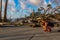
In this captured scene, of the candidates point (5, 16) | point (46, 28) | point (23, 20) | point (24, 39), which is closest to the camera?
point (24, 39)

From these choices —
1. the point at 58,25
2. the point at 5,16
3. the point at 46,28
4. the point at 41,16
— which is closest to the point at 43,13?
the point at 41,16

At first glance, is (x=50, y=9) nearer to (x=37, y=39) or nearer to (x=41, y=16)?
(x=41, y=16)

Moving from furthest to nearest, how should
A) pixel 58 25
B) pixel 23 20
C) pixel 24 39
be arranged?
pixel 23 20, pixel 58 25, pixel 24 39

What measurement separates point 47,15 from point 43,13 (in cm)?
26

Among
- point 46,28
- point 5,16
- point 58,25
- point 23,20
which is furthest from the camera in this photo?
point 5,16

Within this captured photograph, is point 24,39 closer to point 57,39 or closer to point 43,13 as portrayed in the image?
point 57,39

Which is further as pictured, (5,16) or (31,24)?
(5,16)

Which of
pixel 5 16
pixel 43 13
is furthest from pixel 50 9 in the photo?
pixel 5 16

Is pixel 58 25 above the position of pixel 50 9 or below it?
below

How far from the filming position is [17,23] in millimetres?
12938

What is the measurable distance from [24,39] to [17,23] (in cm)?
645

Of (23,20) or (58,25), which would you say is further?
(23,20)

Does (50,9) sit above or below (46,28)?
above

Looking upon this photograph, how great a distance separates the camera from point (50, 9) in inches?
360
